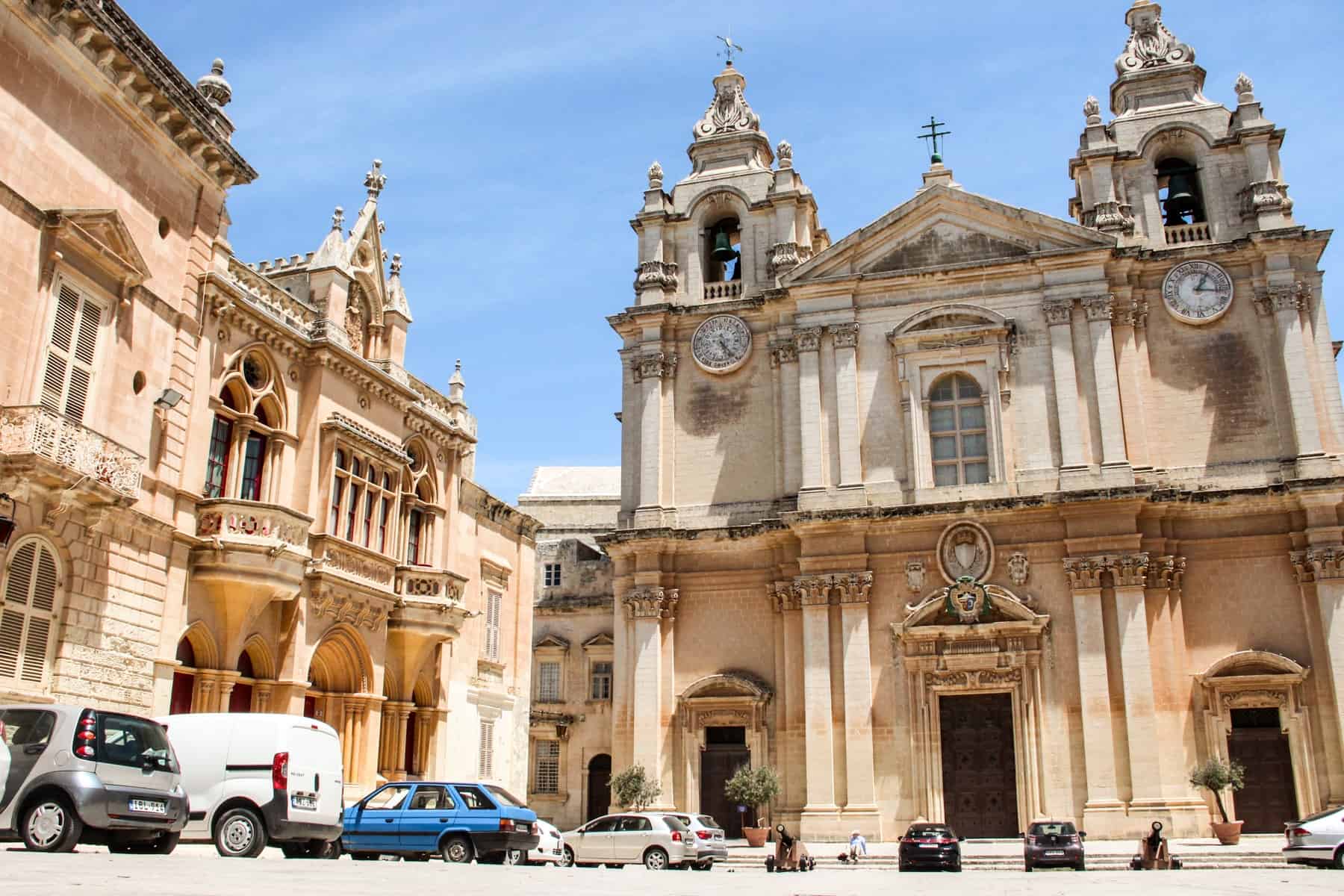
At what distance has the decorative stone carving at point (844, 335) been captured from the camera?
3155 cm

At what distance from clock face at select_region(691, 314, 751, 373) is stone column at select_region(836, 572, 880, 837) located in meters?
6.97

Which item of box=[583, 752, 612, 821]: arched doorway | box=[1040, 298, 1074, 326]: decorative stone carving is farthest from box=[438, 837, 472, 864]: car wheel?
box=[583, 752, 612, 821]: arched doorway

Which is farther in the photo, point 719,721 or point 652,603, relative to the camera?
point 652,603

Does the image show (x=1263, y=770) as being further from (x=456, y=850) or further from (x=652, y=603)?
(x=456, y=850)

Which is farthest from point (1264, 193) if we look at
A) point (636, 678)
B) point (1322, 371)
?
point (636, 678)

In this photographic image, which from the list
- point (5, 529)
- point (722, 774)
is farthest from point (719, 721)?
point (5, 529)

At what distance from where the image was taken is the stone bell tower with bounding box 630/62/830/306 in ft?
Answer: 112

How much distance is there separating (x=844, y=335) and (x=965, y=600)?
24.6 feet

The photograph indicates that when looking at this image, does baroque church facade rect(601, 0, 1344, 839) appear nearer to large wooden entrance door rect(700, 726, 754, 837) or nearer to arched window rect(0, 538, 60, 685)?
large wooden entrance door rect(700, 726, 754, 837)

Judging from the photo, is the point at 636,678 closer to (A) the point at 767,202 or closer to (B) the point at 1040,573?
(B) the point at 1040,573

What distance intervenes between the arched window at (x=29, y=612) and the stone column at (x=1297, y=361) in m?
25.7

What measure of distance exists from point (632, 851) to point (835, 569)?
34.0 feet

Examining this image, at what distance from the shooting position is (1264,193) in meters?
30.3

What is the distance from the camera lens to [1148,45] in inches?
1339
